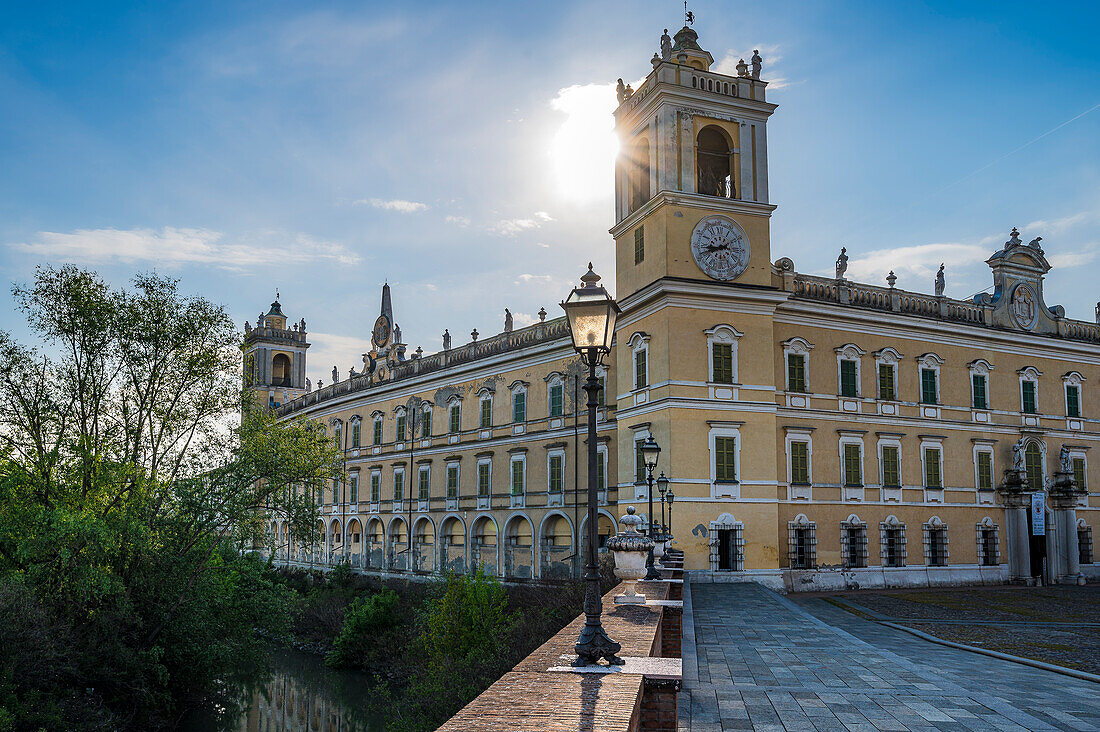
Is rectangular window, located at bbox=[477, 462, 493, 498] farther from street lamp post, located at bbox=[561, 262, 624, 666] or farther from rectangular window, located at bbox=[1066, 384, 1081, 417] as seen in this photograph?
street lamp post, located at bbox=[561, 262, 624, 666]

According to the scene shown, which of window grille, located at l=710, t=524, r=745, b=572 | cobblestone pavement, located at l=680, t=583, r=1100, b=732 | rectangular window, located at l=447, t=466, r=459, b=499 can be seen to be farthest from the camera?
rectangular window, located at l=447, t=466, r=459, b=499

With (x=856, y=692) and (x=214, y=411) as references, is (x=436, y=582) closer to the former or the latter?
(x=214, y=411)

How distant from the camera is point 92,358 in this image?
953 inches

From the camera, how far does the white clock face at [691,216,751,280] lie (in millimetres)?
29891

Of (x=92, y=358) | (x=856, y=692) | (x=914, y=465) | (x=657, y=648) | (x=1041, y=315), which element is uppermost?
(x=1041, y=315)

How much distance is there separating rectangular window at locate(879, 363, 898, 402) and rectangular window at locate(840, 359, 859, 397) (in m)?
1.20

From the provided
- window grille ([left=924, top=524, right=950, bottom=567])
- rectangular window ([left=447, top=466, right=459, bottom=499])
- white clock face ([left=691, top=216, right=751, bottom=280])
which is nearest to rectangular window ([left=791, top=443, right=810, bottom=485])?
window grille ([left=924, top=524, right=950, bottom=567])

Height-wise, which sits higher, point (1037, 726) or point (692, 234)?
point (692, 234)

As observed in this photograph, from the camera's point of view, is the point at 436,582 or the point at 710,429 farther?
the point at 436,582

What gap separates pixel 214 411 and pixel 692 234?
53.1ft

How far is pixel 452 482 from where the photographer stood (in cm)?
4362

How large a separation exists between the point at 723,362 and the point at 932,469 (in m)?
10.9

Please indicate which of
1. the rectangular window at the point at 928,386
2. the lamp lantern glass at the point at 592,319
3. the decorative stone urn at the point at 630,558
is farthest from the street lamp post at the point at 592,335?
the rectangular window at the point at 928,386

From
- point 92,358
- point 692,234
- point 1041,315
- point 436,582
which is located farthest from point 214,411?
point 1041,315
